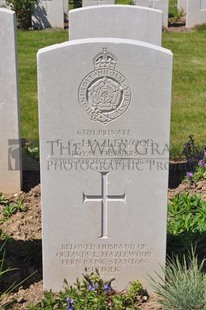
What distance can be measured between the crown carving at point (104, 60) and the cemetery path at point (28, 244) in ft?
5.24

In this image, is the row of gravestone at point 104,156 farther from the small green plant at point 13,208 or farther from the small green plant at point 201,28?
the small green plant at point 201,28

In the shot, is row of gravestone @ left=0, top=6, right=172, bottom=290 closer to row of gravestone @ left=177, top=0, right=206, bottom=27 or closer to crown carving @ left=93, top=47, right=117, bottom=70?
crown carving @ left=93, top=47, right=117, bottom=70

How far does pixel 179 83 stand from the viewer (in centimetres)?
993

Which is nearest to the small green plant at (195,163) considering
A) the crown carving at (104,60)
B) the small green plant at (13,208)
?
the small green plant at (13,208)

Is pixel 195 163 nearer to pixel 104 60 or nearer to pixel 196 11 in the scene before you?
pixel 104 60

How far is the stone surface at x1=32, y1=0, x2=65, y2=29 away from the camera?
567 inches

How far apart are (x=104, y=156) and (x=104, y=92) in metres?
0.42

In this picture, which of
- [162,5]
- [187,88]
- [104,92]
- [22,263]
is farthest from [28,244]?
[162,5]

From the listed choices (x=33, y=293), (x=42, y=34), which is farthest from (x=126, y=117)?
(x=42, y=34)

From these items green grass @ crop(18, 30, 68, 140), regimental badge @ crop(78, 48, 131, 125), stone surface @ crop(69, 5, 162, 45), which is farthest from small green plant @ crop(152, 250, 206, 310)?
green grass @ crop(18, 30, 68, 140)

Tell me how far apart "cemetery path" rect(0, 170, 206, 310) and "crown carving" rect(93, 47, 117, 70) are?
5.24 ft

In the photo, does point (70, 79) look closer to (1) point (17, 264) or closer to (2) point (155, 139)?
(2) point (155, 139)

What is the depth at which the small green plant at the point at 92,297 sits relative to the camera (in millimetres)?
3928

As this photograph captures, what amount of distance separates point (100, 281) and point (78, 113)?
1.16m
